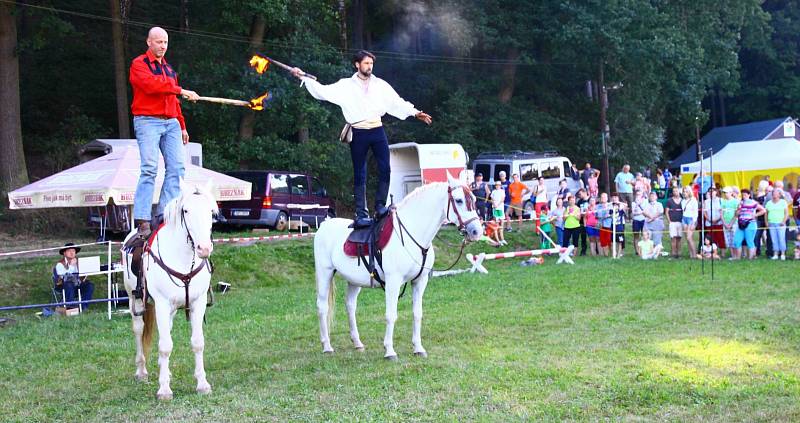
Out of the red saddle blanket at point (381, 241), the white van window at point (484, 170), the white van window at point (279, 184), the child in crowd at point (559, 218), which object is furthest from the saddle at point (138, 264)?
the white van window at point (484, 170)

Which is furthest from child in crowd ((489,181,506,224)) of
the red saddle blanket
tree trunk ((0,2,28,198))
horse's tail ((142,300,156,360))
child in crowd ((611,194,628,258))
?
horse's tail ((142,300,156,360))

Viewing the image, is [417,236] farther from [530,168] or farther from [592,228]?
[530,168]

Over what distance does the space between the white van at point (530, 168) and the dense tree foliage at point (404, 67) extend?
452cm

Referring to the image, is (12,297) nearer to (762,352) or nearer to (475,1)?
(762,352)

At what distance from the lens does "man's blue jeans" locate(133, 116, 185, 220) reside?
31.8ft

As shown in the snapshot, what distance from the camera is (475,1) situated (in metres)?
38.4

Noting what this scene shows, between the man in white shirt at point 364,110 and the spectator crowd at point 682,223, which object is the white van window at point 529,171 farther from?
the man in white shirt at point 364,110

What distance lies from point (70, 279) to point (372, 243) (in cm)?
858

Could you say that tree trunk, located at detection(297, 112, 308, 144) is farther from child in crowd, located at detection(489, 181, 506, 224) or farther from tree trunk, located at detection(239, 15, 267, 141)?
child in crowd, located at detection(489, 181, 506, 224)

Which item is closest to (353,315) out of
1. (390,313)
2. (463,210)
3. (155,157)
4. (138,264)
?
(390,313)

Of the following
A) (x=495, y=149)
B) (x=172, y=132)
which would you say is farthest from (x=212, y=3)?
(x=172, y=132)

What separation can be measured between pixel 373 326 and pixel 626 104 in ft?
103

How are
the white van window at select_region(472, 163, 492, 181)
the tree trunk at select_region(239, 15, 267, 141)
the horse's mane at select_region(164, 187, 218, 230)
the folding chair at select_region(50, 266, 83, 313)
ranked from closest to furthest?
1. the horse's mane at select_region(164, 187, 218, 230)
2. the folding chair at select_region(50, 266, 83, 313)
3. the tree trunk at select_region(239, 15, 267, 141)
4. the white van window at select_region(472, 163, 492, 181)

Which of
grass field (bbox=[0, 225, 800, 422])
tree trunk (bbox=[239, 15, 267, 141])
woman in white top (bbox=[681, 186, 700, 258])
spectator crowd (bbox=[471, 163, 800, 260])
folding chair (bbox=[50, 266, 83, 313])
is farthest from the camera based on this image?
tree trunk (bbox=[239, 15, 267, 141])
